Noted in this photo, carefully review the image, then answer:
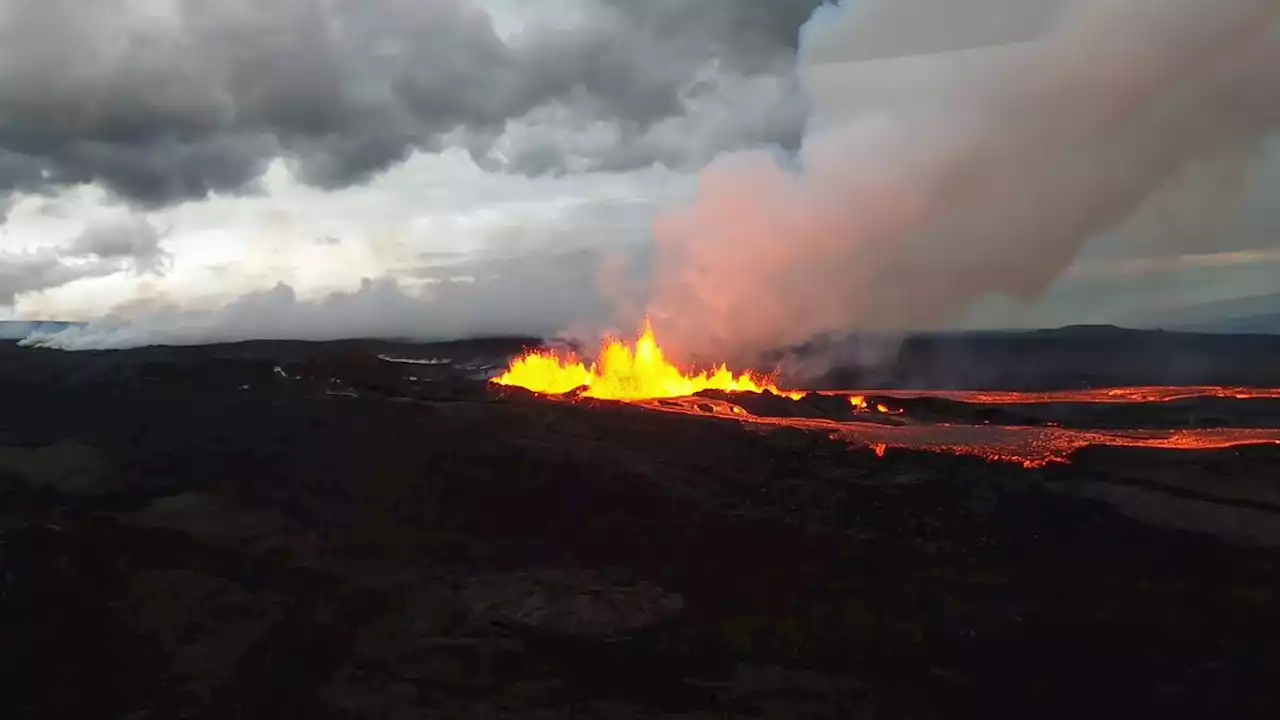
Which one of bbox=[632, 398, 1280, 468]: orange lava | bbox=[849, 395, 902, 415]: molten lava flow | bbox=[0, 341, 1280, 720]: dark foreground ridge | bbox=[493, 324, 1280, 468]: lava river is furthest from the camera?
bbox=[849, 395, 902, 415]: molten lava flow

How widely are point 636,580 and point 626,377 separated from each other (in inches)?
1528

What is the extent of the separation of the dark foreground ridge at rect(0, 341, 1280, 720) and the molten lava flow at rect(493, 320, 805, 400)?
16.6 metres

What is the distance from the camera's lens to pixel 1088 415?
169 feet

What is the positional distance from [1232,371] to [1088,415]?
76.8 m

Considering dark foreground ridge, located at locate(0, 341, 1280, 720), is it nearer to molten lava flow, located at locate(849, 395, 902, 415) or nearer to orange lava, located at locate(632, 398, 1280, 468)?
orange lava, located at locate(632, 398, 1280, 468)

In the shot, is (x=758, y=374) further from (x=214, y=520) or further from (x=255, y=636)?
(x=255, y=636)

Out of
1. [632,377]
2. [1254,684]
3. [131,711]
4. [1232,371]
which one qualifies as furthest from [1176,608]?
[1232,371]

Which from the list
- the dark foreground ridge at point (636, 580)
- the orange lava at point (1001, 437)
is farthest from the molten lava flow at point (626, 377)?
the dark foreground ridge at point (636, 580)

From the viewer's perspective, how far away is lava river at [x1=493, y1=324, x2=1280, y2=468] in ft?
125

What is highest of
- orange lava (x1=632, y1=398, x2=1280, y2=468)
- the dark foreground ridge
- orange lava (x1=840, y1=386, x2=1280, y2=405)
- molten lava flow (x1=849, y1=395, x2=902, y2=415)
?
orange lava (x1=840, y1=386, x2=1280, y2=405)

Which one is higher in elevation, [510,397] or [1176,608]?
[510,397]

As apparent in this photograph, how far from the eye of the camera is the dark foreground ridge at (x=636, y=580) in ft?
53.5

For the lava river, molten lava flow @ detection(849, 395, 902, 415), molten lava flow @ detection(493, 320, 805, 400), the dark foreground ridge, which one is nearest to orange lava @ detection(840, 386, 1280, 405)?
the lava river

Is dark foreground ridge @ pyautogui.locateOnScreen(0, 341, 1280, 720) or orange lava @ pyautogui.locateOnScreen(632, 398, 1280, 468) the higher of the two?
orange lava @ pyautogui.locateOnScreen(632, 398, 1280, 468)
